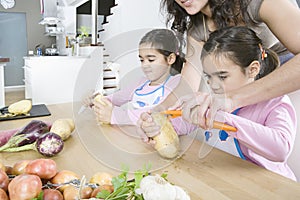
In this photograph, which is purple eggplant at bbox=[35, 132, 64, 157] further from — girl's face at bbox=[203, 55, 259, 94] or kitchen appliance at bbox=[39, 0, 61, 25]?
kitchen appliance at bbox=[39, 0, 61, 25]

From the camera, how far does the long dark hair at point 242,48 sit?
0.87m

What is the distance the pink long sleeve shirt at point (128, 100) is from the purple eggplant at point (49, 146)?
0.22m

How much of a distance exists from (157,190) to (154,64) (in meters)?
0.52

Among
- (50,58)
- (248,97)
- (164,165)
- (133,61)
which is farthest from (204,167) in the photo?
(50,58)

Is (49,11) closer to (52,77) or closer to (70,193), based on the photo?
(52,77)

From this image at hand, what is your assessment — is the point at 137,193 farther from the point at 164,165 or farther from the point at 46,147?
the point at 46,147

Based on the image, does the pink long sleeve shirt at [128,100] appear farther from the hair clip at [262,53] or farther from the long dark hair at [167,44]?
the hair clip at [262,53]

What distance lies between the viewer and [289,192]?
1.93 ft

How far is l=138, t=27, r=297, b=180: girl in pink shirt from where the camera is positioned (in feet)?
2.46

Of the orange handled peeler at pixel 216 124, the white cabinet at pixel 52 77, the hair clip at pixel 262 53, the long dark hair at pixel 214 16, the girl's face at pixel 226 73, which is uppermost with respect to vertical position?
the long dark hair at pixel 214 16

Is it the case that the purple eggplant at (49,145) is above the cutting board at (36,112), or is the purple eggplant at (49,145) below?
above

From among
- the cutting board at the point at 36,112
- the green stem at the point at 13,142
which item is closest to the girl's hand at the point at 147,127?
the green stem at the point at 13,142

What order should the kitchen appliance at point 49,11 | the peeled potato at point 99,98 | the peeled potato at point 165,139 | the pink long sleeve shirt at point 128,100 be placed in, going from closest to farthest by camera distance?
the peeled potato at point 165,139
the pink long sleeve shirt at point 128,100
the peeled potato at point 99,98
the kitchen appliance at point 49,11

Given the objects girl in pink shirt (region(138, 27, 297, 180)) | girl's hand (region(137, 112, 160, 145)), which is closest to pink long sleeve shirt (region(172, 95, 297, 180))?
girl in pink shirt (region(138, 27, 297, 180))
